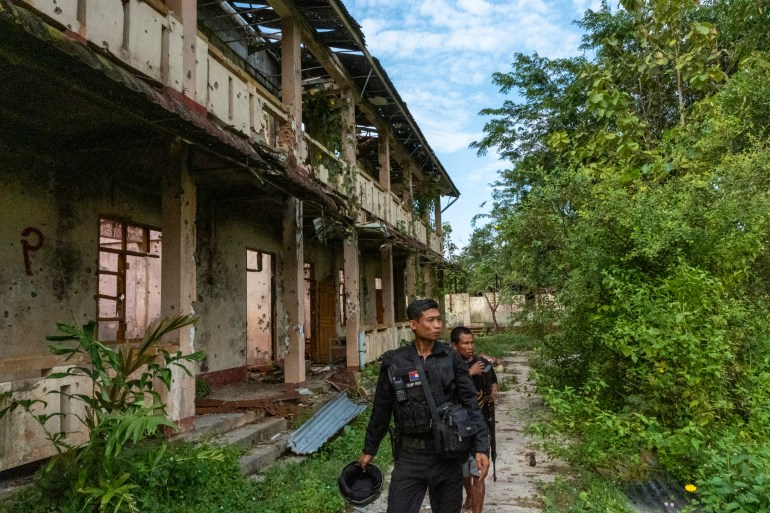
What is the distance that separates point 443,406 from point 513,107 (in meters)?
21.2

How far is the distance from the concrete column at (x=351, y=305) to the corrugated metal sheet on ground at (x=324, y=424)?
2290mm

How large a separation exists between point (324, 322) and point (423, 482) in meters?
11.0

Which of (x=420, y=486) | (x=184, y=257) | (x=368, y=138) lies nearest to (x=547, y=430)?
(x=420, y=486)

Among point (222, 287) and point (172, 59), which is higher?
point (172, 59)

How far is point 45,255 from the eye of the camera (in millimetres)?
5973

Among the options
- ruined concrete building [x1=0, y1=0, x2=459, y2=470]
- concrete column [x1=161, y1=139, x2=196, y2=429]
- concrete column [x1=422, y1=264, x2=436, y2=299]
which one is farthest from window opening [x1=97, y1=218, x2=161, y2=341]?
concrete column [x1=422, y1=264, x2=436, y2=299]

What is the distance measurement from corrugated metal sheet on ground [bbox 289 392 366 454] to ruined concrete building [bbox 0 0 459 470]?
78 centimetres

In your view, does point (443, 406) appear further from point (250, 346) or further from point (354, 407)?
point (250, 346)

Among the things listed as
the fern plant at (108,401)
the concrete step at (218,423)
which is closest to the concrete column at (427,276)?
the concrete step at (218,423)

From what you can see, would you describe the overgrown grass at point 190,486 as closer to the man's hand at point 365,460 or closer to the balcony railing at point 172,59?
the man's hand at point 365,460

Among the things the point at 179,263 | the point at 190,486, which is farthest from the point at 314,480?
the point at 179,263

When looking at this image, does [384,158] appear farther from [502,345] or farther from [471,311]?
[471,311]

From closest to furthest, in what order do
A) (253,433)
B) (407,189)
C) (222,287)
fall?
(253,433) < (222,287) < (407,189)

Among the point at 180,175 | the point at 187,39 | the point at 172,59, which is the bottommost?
the point at 180,175
